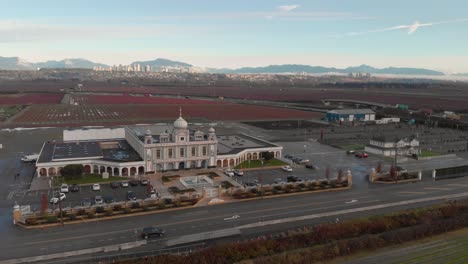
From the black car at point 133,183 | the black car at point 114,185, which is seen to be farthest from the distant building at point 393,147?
the black car at point 114,185

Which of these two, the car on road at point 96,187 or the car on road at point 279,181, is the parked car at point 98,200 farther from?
the car on road at point 279,181

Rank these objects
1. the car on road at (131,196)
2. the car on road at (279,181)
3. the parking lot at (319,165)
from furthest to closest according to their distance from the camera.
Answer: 1. the parking lot at (319,165)
2. the car on road at (279,181)
3. the car on road at (131,196)

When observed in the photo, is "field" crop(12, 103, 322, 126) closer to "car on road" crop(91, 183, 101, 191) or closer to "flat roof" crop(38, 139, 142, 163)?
"flat roof" crop(38, 139, 142, 163)

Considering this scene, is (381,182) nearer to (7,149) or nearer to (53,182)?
(53,182)

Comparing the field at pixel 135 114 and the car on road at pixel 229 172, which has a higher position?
the field at pixel 135 114

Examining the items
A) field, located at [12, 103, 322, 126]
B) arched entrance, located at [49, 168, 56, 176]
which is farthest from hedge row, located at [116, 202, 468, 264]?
field, located at [12, 103, 322, 126]
